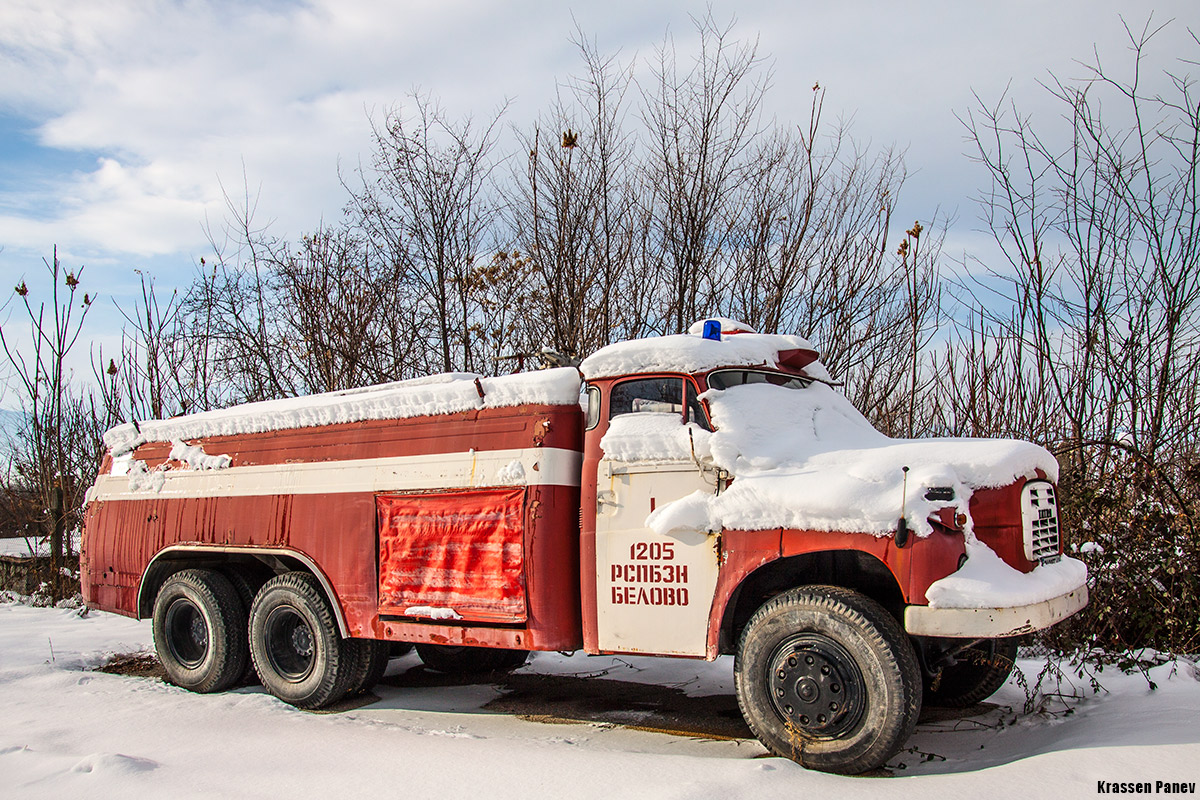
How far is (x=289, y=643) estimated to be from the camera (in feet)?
21.7

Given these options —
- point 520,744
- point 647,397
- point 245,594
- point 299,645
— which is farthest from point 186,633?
point 647,397

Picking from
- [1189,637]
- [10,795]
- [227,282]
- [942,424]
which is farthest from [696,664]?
[227,282]

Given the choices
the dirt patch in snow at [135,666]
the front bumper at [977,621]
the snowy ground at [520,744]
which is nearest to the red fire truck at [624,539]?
the front bumper at [977,621]

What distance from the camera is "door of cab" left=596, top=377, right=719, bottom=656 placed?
462cm

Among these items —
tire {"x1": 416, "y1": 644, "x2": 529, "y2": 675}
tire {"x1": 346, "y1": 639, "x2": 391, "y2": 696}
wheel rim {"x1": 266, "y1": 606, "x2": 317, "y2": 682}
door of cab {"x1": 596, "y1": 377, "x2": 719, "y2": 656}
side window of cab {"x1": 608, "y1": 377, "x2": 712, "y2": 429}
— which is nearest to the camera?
door of cab {"x1": 596, "y1": 377, "x2": 719, "y2": 656}

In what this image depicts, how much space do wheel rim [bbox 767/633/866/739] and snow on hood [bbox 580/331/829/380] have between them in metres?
1.75

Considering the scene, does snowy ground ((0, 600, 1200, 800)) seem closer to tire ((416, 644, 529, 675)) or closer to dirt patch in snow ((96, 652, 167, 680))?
tire ((416, 644, 529, 675))

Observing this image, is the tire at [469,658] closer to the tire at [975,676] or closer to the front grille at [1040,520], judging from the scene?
the tire at [975,676]

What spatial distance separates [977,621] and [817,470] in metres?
1.08

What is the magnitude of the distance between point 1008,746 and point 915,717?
1003 mm

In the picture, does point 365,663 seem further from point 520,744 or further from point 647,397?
point 647,397

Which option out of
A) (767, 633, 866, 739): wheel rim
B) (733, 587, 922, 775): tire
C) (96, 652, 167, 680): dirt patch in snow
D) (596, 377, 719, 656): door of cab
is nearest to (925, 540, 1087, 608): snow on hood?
(733, 587, 922, 775): tire

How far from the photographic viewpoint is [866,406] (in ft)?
32.0

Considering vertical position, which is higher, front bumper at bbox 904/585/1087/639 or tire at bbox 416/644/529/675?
front bumper at bbox 904/585/1087/639
